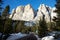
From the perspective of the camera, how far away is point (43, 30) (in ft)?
204

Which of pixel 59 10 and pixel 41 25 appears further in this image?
pixel 41 25

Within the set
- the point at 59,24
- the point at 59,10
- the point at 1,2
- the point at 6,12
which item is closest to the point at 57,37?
the point at 59,24

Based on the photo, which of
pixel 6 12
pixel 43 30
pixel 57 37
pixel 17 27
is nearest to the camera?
pixel 57 37

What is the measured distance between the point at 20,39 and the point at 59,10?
7.96 m

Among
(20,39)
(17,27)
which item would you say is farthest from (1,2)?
(17,27)

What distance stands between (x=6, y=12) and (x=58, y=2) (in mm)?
28792

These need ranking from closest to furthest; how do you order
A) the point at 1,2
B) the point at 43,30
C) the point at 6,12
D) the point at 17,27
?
the point at 1,2 < the point at 6,12 < the point at 43,30 < the point at 17,27

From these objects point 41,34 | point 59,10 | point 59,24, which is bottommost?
point 41,34

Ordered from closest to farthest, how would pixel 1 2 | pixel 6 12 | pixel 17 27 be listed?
pixel 1 2
pixel 6 12
pixel 17 27

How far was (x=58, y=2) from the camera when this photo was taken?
98.9 ft

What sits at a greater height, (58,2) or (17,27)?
(58,2)

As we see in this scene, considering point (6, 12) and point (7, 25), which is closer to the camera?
point (6, 12)

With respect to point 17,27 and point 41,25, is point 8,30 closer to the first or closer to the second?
point 41,25

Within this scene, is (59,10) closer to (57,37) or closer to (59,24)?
(59,24)
